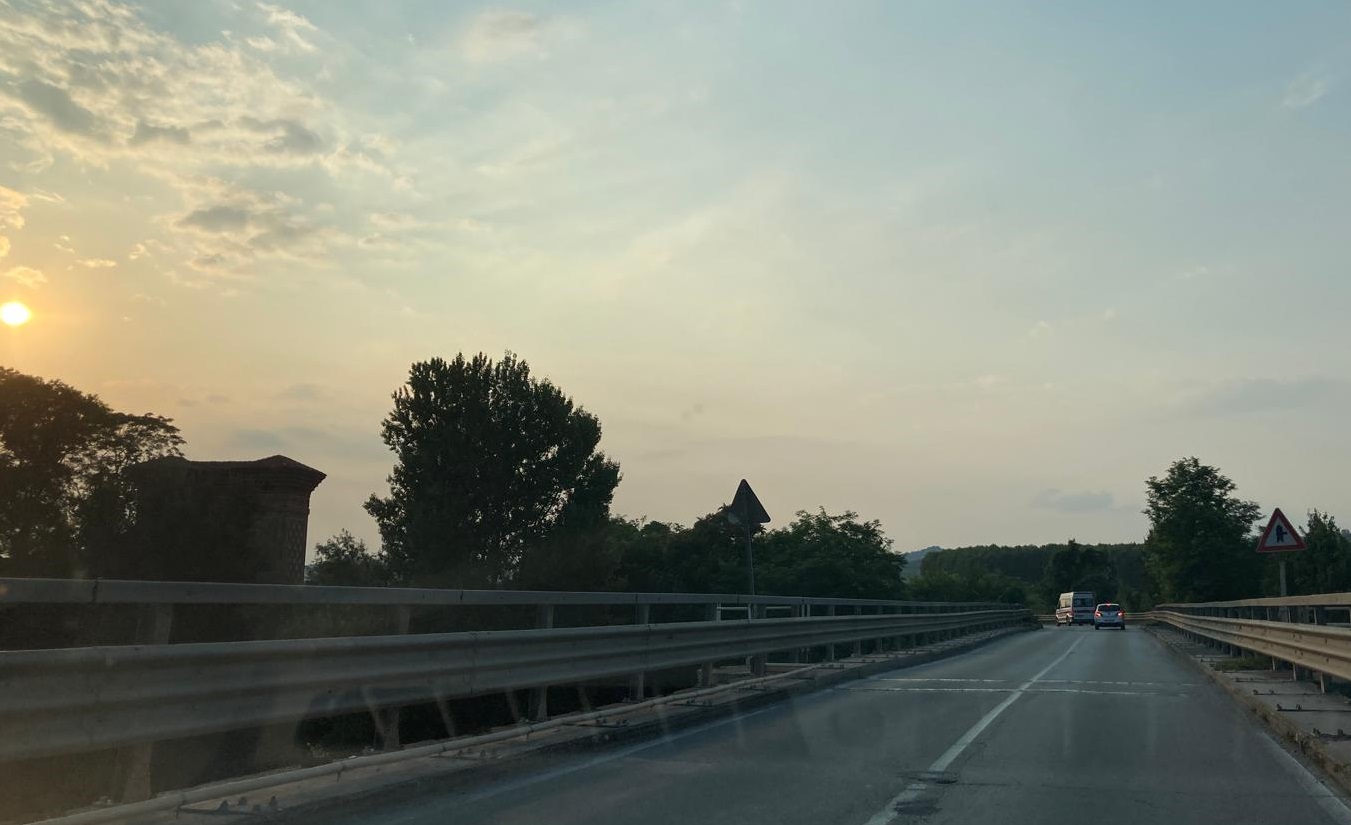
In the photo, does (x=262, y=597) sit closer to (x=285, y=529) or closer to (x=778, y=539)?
(x=285, y=529)

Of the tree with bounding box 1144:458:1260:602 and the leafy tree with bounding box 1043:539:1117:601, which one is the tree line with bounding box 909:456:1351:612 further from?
the leafy tree with bounding box 1043:539:1117:601

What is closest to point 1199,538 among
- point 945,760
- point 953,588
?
point 953,588

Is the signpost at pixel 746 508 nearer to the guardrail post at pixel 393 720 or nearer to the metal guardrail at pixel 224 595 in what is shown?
the metal guardrail at pixel 224 595

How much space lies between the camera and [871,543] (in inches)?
2442

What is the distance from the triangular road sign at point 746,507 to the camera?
53.9 feet

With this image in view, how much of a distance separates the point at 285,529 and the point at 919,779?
33.5 m

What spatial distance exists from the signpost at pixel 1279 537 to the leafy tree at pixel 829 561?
3155cm

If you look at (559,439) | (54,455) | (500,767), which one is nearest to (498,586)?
(559,439)

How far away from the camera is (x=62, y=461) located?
4097cm

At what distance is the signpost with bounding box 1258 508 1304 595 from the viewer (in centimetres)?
1906

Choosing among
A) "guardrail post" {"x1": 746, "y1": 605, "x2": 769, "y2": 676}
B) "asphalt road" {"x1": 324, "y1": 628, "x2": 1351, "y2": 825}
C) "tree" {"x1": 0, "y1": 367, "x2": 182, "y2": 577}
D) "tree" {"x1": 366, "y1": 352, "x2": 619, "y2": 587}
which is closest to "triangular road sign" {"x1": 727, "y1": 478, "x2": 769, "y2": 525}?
"guardrail post" {"x1": 746, "y1": 605, "x2": 769, "y2": 676}

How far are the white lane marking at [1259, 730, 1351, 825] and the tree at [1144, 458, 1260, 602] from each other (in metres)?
69.9

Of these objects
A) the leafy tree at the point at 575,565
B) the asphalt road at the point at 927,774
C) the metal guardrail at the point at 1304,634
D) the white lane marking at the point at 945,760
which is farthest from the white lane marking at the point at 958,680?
the leafy tree at the point at 575,565

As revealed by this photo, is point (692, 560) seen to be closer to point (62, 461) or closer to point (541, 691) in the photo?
point (62, 461)
